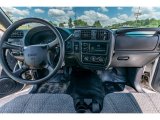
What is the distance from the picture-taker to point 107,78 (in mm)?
2535

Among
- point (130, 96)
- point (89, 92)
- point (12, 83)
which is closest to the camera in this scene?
point (130, 96)

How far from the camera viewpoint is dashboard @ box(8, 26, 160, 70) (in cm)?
192

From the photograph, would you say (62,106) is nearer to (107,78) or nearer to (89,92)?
(89,92)

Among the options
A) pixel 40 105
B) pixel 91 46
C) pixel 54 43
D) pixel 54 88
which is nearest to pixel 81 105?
pixel 40 105

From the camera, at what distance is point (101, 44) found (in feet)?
6.40

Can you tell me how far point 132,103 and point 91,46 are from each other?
29.1 inches

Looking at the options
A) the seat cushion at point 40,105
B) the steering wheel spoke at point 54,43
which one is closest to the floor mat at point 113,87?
the steering wheel spoke at point 54,43

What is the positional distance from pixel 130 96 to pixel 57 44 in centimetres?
65

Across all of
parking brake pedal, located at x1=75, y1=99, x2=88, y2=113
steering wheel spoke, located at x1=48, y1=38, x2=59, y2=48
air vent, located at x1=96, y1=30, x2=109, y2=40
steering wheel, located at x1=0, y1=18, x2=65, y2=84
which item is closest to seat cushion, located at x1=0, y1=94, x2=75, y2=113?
parking brake pedal, located at x1=75, y1=99, x2=88, y2=113

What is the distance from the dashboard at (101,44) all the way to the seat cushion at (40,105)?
600mm

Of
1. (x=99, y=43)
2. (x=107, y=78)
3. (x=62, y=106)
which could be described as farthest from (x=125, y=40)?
(x=62, y=106)

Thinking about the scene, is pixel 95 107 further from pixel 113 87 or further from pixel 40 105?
pixel 113 87

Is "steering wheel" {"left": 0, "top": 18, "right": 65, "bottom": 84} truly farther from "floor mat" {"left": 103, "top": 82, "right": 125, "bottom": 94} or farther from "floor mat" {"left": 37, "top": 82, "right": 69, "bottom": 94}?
"floor mat" {"left": 103, "top": 82, "right": 125, "bottom": 94}

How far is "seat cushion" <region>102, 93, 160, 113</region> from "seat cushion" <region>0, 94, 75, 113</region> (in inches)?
9.0
